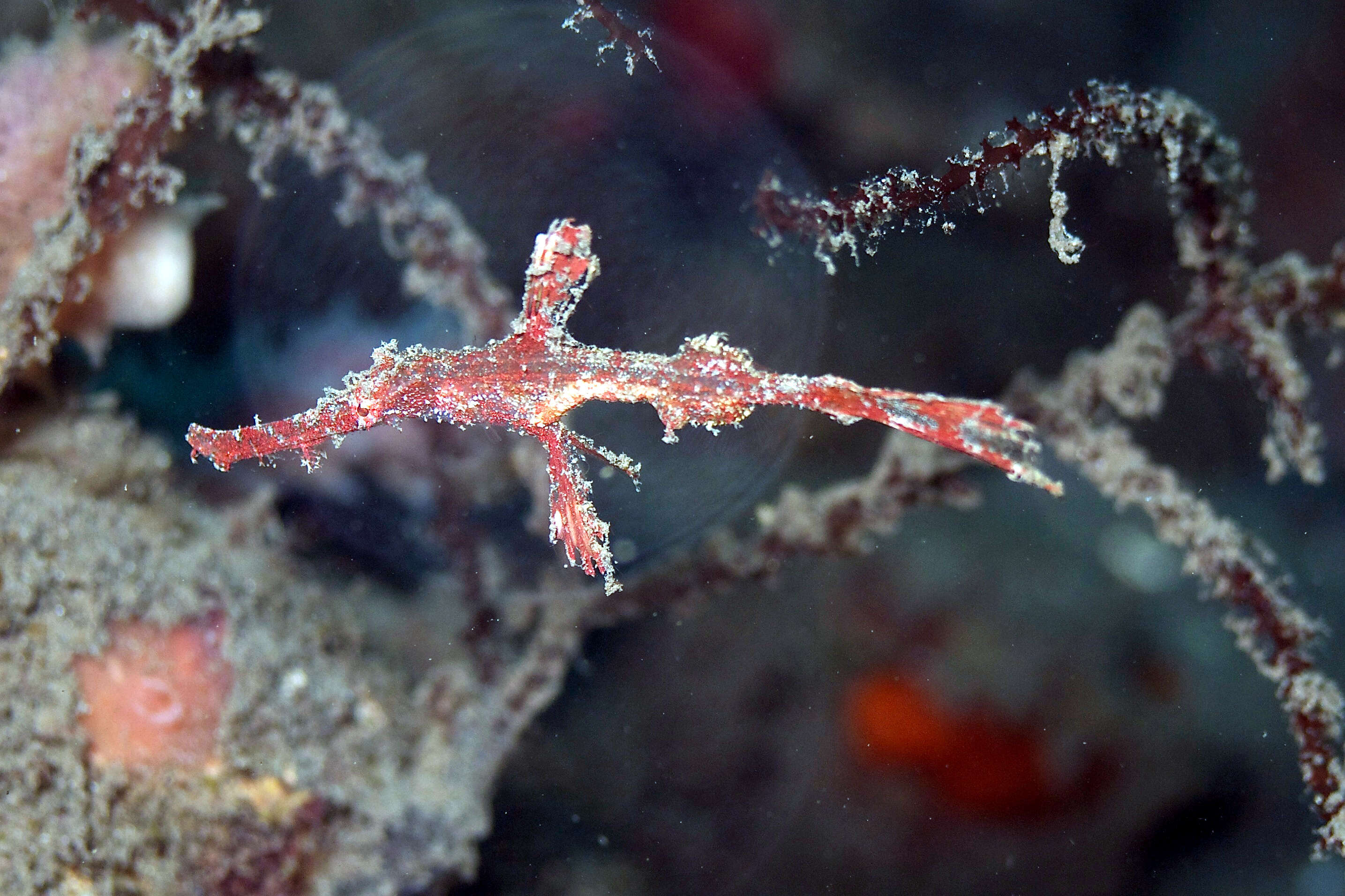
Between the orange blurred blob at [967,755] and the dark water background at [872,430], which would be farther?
the orange blurred blob at [967,755]

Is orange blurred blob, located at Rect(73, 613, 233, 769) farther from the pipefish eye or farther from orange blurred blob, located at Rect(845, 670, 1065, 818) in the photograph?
orange blurred blob, located at Rect(845, 670, 1065, 818)

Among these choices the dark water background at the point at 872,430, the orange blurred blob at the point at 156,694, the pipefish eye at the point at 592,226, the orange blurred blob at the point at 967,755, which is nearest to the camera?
the orange blurred blob at the point at 156,694

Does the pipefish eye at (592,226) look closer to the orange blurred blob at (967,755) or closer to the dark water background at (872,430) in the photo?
the dark water background at (872,430)

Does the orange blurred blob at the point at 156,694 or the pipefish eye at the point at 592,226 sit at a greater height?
the pipefish eye at the point at 592,226

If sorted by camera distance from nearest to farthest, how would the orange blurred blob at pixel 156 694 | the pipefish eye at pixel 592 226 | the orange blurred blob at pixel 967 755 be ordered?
the orange blurred blob at pixel 156 694
the pipefish eye at pixel 592 226
the orange blurred blob at pixel 967 755

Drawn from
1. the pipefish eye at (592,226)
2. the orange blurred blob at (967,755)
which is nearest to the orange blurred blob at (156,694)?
the pipefish eye at (592,226)
